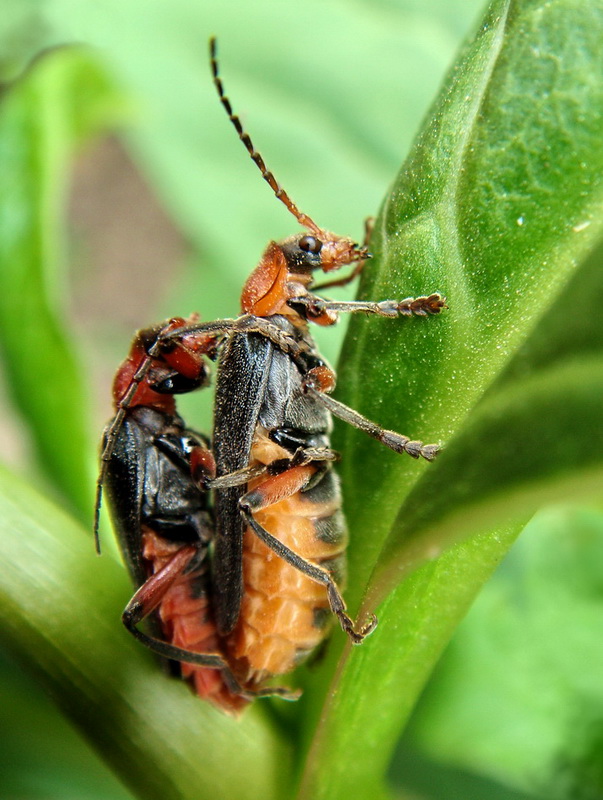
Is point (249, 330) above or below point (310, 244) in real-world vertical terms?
below

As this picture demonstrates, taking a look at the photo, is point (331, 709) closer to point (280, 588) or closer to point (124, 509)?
point (280, 588)

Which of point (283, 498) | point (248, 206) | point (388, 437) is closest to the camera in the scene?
point (388, 437)

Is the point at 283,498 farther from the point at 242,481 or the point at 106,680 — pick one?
the point at 106,680

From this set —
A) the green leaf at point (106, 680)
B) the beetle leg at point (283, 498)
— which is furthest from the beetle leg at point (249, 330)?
the green leaf at point (106, 680)

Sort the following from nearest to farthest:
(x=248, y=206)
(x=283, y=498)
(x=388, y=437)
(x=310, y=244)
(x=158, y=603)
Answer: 1. (x=388, y=437)
2. (x=158, y=603)
3. (x=283, y=498)
4. (x=310, y=244)
5. (x=248, y=206)

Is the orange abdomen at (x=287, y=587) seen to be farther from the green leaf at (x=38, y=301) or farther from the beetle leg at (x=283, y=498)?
the green leaf at (x=38, y=301)

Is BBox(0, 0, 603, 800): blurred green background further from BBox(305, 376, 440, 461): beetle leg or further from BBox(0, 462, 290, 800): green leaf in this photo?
BBox(305, 376, 440, 461): beetle leg

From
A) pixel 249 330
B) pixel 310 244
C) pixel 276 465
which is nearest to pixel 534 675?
pixel 276 465

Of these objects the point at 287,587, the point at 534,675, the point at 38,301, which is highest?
the point at 38,301
